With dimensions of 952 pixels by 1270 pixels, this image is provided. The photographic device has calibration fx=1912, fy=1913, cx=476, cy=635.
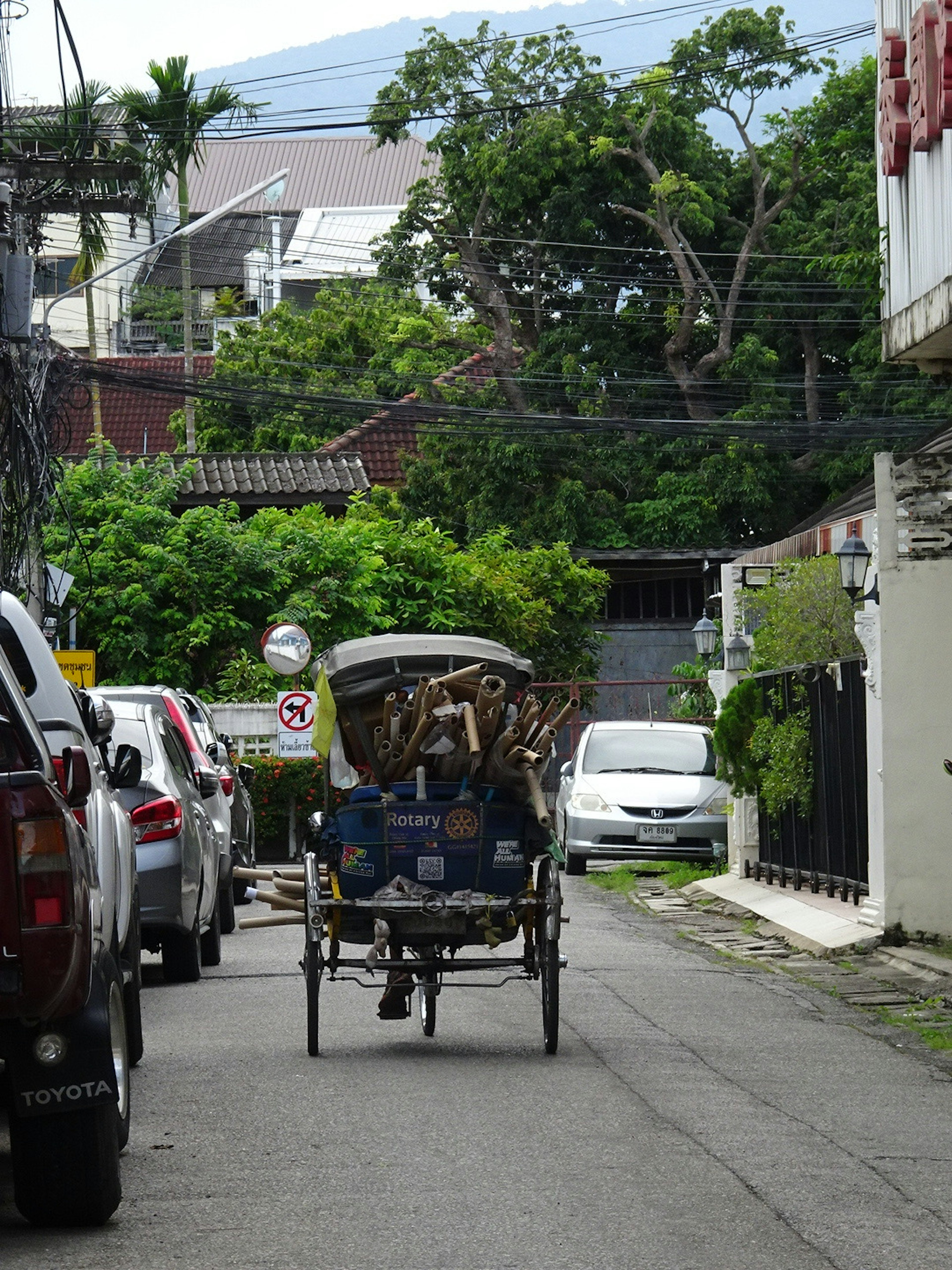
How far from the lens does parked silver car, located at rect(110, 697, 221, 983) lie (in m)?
12.0

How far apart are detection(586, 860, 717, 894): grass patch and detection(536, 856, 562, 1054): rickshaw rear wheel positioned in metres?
12.3

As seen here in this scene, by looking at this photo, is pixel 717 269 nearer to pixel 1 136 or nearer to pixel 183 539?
pixel 183 539

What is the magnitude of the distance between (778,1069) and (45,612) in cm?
1648

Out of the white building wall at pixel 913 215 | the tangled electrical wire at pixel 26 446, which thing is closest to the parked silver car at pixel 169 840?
the tangled electrical wire at pixel 26 446

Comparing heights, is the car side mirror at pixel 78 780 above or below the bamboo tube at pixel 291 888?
above

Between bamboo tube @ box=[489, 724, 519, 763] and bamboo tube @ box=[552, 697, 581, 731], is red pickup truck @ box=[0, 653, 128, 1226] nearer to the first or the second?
bamboo tube @ box=[489, 724, 519, 763]

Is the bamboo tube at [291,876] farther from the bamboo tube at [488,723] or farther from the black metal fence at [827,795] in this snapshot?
the black metal fence at [827,795]

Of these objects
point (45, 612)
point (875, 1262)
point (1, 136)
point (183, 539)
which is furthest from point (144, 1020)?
point (183, 539)

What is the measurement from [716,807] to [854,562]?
17.4ft

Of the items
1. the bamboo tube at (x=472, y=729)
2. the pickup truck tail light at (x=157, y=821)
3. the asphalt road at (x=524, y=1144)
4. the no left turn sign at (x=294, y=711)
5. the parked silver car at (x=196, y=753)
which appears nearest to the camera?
the asphalt road at (x=524, y=1144)

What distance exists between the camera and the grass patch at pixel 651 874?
22344 millimetres

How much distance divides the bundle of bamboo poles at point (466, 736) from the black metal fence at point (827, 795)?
658cm

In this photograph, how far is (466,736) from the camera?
9.60 meters

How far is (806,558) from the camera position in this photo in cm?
2058
